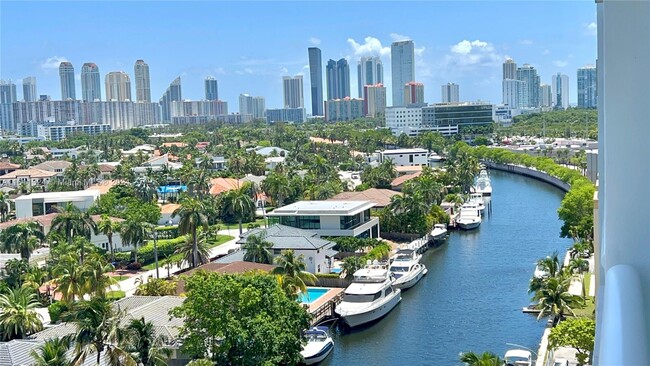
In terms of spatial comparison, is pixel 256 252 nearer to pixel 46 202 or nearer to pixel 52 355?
pixel 52 355

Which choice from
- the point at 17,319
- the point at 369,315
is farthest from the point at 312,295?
the point at 17,319

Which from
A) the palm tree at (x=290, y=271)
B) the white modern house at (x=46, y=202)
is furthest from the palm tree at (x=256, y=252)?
the white modern house at (x=46, y=202)

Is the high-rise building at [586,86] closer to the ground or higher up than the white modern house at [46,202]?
higher up

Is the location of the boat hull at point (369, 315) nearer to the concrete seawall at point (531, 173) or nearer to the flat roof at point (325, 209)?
the flat roof at point (325, 209)

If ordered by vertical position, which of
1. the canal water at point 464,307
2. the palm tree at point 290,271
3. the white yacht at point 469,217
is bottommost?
the canal water at point 464,307

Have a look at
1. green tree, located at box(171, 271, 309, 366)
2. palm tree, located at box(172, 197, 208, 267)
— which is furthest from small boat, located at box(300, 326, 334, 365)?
palm tree, located at box(172, 197, 208, 267)

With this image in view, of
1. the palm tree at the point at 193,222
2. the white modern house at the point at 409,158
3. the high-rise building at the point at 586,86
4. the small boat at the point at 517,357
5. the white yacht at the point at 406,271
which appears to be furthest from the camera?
the high-rise building at the point at 586,86

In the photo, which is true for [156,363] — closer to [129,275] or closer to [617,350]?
[617,350]
